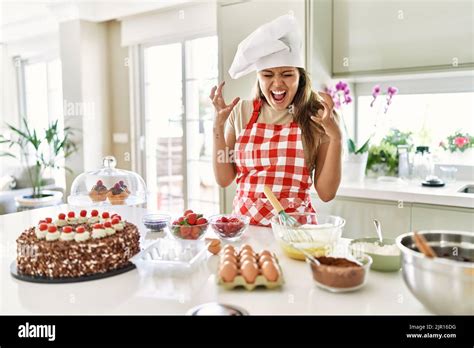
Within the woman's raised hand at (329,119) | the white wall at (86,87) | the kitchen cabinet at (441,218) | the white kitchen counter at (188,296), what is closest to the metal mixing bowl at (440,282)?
the white kitchen counter at (188,296)

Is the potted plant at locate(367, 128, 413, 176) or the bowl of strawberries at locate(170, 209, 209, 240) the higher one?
the potted plant at locate(367, 128, 413, 176)

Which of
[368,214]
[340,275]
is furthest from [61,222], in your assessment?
[368,214]

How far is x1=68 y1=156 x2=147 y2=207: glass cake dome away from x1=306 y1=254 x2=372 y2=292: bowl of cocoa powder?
83 centimetres

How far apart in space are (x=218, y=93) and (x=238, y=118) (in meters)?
0.29

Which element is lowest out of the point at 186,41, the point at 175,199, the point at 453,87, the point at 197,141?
the point at 175,199

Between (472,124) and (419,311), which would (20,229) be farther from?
(472,124)

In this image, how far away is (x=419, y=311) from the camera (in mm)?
930

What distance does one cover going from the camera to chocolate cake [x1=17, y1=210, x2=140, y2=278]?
1.12m

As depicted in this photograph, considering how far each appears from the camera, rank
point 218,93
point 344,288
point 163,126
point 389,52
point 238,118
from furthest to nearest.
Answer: point 163,126
point 389,52
point 238,118
point 218,93
point 344,288

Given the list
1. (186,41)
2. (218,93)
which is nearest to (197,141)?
(186,41)

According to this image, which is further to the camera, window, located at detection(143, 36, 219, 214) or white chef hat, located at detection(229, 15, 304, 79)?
window, located at detection(143, 36, 219, 214)

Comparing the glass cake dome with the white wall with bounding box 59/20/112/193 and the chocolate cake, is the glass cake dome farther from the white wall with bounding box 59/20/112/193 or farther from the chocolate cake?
the white wall with bounding box 59/20/112/193

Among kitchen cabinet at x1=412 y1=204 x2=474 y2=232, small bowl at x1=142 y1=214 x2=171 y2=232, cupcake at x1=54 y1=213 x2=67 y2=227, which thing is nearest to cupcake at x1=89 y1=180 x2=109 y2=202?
small bowl at x1=142 y1=214 x2=171 y2=232

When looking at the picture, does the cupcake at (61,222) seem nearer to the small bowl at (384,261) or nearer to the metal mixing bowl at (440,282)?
the small bowl at (384,261)
